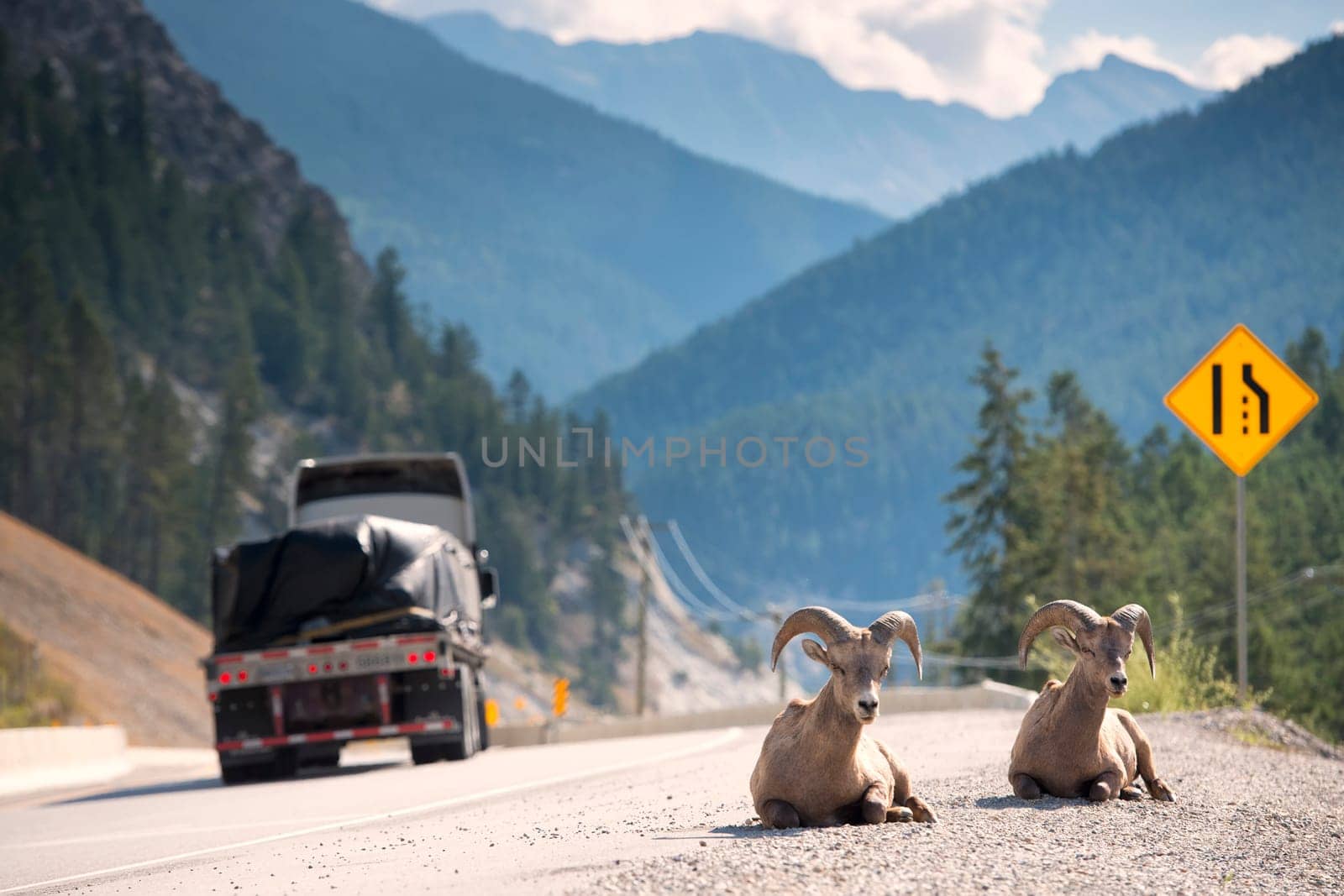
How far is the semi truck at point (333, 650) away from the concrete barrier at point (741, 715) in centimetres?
717

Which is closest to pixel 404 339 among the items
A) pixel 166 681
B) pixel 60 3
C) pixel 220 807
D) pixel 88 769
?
pixel 60 3

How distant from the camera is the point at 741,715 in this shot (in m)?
32.0

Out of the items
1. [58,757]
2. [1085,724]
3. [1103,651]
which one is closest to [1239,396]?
[1085,724]

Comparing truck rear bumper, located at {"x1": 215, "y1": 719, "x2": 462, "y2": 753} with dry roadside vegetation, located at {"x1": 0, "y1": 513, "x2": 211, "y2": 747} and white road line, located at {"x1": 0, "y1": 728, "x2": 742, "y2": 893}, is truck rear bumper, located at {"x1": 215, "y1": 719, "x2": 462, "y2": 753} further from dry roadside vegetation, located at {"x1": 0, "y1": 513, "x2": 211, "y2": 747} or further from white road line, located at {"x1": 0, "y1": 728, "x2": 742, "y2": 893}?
dry roadside vegetation, located at {"x1": 0, "y1": 513, "x2": 211, "y2": 747}

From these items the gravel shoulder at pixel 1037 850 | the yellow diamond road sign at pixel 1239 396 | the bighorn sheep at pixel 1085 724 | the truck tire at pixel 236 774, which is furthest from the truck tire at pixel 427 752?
the bighorn sheep at pixel 1085 724

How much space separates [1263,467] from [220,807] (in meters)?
100

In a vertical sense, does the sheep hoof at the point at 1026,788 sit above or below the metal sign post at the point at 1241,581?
below

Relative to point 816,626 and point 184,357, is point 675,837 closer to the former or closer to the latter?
point 816,626

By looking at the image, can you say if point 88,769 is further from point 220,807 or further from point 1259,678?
point 1259,678

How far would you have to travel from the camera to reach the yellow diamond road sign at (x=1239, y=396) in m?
17.7

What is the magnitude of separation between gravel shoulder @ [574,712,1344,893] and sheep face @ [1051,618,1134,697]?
0.78 meters

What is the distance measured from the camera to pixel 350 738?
19.9 meters

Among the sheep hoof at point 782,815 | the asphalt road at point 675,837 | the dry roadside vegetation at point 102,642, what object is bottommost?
the dry roadside vegetation at point 102,642

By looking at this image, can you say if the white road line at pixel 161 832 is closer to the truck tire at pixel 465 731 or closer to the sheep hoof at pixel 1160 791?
the sheep hoof at pixel 1160 791
